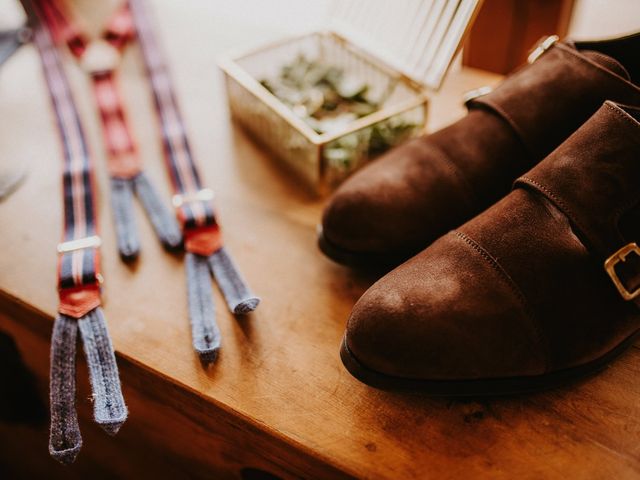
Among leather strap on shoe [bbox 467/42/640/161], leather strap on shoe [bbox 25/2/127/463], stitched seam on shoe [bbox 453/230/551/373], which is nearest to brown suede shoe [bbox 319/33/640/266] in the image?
leather strap on shoe [bbox 467/42/640/161]

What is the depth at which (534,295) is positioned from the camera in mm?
470

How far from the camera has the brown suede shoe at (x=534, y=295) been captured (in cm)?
46

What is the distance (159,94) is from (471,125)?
442mm

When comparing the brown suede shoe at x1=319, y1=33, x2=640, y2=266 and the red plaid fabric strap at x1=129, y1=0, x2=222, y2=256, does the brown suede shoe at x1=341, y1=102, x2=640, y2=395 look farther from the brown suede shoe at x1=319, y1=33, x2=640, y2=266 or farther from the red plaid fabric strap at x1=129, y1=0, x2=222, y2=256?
the red plaid fabric strap at x1=129, y1=0, x2=222, y2=256

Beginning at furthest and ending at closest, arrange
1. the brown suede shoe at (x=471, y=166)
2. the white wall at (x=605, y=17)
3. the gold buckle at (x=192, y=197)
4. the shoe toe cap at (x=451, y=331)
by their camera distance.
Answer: the white wall at (x=605, y=17)
the gold buckle at (x=192, y=197)
the brown suede shoe at (x=471, y=166)
the shoe toe cap at (x=451, y=331)

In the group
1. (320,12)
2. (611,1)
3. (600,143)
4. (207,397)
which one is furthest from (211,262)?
(611,1)

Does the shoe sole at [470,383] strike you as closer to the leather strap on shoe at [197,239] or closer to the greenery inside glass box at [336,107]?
the leather strap on shoe at [197,239]

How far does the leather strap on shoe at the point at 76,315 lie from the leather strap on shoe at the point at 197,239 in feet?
0.28

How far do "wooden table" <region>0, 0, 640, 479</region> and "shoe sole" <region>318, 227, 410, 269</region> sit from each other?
0.10 ft

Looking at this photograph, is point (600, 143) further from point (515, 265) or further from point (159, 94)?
point (159, 94)

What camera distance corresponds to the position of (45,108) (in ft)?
2.73

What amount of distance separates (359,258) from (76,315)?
0.89 feet

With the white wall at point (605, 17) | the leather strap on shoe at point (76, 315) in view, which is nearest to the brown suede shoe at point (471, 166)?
the leather strap on shoe at point (76, 315)

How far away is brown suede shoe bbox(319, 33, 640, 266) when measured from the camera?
21.9 inches
